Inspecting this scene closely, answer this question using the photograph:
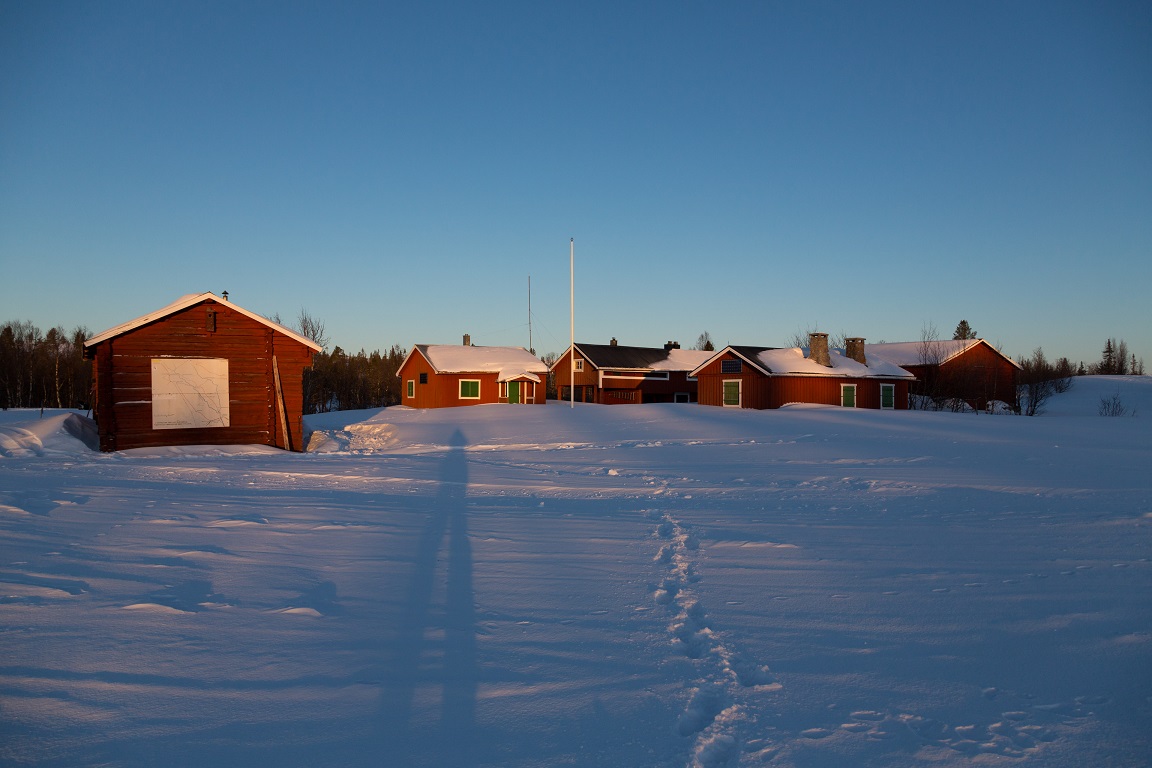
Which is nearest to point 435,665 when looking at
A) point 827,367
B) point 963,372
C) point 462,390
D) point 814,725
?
point 814,725

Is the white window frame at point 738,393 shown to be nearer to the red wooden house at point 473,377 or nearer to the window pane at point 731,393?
the window pane at point 731,393

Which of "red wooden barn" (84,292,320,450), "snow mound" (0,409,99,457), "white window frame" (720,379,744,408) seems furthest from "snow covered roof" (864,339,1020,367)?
"snow mound" (0,409,99,457)

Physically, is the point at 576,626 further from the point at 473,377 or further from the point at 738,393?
the point at 473,377

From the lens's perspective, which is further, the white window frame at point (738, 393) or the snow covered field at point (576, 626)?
the white window frame at point (738, 393)

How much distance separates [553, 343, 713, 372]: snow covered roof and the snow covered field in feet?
128

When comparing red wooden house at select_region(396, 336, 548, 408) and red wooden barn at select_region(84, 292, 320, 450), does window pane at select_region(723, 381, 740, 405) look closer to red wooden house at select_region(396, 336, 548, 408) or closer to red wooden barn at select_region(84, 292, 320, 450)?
red wooden house at select_region(396, 336, 548, 408)

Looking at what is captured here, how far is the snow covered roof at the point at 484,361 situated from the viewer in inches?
1783

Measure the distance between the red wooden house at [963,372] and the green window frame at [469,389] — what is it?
84.5 feet

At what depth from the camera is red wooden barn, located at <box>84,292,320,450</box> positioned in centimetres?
1892

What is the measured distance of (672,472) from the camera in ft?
49.2

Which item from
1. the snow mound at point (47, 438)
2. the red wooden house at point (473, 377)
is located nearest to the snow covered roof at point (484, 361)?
the red wooden house at point (473, 377)

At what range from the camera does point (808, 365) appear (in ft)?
123

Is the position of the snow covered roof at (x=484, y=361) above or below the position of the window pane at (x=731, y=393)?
above

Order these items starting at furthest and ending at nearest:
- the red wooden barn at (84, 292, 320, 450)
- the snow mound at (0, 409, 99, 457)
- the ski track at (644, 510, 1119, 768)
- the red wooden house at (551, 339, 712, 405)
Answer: the red wooden house at (551, 339, 712, 405)
the red wooden barn at (84, 292, 320, 450)
the snow mound at (0, 409, 99, 457)
the ski track at (644, 510, 1119, 768)
